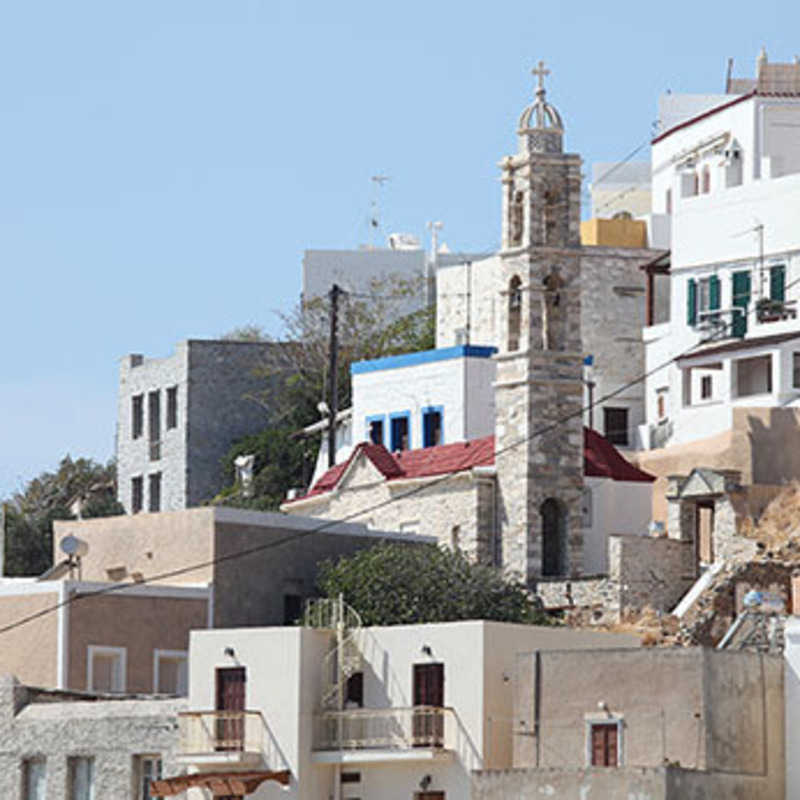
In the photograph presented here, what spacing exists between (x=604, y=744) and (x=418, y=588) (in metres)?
16.4

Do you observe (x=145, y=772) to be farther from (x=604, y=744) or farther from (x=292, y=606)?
(x=604, y=744)

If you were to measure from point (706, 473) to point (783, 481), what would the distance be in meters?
4.51

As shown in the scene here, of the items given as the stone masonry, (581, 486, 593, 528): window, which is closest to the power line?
(581, 486, 593, 528): window

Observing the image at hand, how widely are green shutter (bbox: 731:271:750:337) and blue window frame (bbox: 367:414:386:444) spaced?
10455mm

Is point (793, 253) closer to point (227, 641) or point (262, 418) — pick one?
point (262, 418)

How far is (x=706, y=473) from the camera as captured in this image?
230 ft

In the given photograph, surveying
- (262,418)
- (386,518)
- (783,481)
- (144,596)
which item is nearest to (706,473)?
(783,481)

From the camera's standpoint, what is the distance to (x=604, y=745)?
1928 inches

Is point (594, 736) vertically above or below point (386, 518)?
below

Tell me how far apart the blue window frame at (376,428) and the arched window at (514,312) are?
1209 cm

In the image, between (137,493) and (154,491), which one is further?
(137,493)

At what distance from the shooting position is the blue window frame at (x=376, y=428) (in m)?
85.4

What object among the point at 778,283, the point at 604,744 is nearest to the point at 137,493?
the point at 778,283

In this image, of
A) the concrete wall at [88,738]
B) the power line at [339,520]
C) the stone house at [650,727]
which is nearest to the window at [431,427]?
the power line at [339,520]
